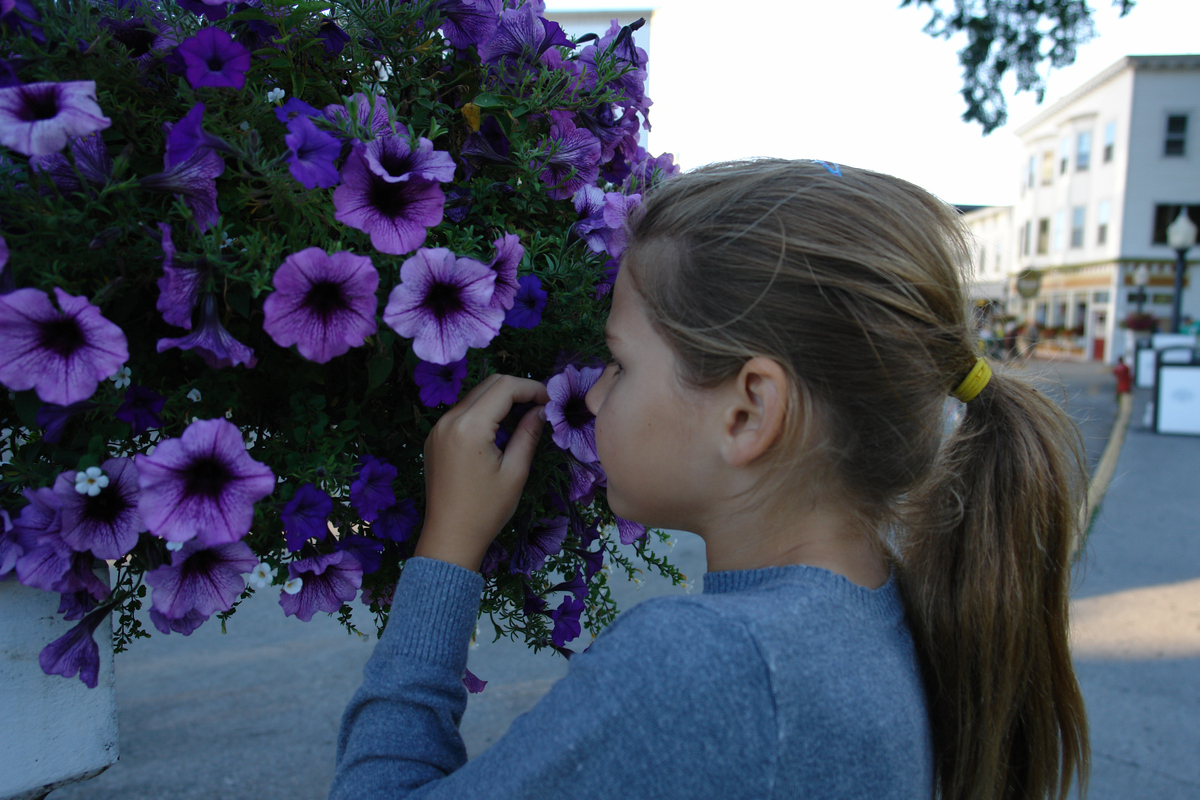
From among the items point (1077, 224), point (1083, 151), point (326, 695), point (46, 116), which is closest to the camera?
point (46, 116)

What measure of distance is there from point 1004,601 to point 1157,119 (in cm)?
3241

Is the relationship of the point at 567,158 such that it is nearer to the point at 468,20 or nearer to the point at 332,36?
the point at 468,20

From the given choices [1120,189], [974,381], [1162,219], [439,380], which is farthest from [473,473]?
[1162,219]

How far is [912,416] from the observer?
1145 mm

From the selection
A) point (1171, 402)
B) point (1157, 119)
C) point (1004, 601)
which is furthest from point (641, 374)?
point (1157, 119)

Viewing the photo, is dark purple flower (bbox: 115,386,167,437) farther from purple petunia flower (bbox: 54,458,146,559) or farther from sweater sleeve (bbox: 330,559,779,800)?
sweater sleeve (bbox: 330,559,779,800)

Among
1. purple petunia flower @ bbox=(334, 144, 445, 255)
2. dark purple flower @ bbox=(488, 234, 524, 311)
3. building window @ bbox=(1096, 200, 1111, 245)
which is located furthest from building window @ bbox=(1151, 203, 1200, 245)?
purple petunia flower @ bbox=(334, 144, 445, 255)

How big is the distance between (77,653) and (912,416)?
42.2 inches

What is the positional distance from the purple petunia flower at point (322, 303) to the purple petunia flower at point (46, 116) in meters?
0.21

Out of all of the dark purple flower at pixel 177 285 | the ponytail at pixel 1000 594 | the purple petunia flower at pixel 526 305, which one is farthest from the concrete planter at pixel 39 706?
the ponytail at pixel 1000 594

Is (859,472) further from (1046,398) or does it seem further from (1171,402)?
(1171,402)

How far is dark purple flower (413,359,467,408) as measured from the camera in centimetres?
100

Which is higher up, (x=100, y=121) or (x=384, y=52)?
(x=384, y=52)

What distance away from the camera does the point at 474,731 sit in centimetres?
338
